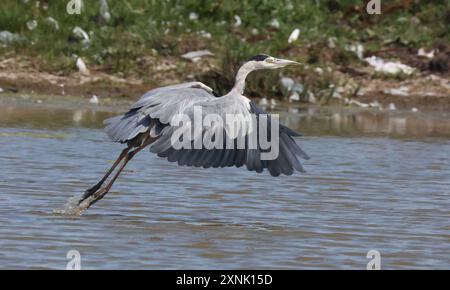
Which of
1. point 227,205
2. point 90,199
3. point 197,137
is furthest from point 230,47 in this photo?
point 197,137

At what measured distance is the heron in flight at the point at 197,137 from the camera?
8359 millimetres

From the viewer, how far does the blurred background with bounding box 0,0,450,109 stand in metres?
15.8

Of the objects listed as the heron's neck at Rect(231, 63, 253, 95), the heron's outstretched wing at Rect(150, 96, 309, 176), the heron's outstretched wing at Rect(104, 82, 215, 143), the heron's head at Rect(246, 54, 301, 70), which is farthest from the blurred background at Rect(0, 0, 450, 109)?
the heron's outstretched wing at Rect(150, 96, 309, 176)

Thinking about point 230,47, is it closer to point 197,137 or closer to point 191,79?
point 191,79

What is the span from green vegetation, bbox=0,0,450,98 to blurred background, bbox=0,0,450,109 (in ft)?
0.04

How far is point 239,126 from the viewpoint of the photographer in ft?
27.5

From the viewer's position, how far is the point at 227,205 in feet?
30.7

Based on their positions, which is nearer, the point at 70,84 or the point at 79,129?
the point at 79,129

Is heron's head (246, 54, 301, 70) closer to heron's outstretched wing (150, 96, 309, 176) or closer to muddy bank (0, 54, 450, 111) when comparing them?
heron's outstretched wing (150, 96, 309, 176)

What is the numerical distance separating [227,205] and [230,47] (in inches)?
277

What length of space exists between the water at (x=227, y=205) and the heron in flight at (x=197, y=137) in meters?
0.40
